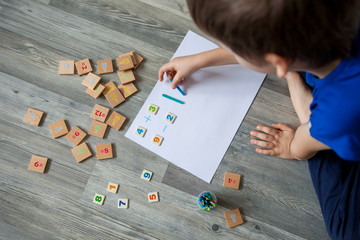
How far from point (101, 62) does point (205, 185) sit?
1.68 ft

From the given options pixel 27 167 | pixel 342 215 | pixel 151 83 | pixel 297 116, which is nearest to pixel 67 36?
pixel 151 83

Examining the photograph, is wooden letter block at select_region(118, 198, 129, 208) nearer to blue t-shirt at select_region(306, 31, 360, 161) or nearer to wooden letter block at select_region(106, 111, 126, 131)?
wooden letter block at select_region(106, 111, 126, 131)

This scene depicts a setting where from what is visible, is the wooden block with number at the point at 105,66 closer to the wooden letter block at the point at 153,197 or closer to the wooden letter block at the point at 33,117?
the wooden letter block at the point at 33,117

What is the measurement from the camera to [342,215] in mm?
801

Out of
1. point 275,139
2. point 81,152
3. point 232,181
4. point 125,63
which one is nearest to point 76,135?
point 81,152

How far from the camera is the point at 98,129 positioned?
94 cm

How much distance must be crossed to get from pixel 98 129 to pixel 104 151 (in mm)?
71

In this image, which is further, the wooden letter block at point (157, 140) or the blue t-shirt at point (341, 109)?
the wooden letter block at point (157, 140)

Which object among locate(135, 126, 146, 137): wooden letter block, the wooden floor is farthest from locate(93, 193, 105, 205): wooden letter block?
locate(135, 126, 146, 137): wooden letter block

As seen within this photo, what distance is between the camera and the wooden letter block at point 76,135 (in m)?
0.93

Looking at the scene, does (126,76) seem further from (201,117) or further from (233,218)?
(233,218)

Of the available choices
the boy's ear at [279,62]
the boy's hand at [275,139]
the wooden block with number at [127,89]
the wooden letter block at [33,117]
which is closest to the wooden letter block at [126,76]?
the wooden block with number at [127,89]

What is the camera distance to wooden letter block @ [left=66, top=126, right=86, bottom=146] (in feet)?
3.06

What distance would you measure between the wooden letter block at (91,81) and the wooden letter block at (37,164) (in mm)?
265
